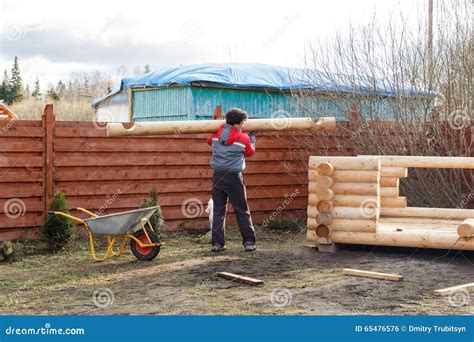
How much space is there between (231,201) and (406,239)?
2.35m

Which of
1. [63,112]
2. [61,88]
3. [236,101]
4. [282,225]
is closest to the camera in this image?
[282,225]

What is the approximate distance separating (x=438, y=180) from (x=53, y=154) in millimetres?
6470

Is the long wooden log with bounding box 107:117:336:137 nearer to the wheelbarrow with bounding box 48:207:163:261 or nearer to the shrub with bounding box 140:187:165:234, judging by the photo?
the shrub with bounding box 140:187:165:234

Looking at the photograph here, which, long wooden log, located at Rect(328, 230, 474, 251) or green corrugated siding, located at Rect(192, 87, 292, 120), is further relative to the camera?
green corrugated siding, located at Rect(192, 87, 292, 120)

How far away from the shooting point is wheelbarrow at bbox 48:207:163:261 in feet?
27.0

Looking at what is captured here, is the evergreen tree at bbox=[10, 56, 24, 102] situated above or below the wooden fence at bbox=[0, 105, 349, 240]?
above

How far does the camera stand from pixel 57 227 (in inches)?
371

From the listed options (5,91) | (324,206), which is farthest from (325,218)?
(5,91)

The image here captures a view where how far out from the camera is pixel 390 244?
879 centimetres

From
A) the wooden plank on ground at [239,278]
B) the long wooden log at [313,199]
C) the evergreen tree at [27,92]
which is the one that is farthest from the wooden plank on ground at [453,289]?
the evergreen tree at [27,92]

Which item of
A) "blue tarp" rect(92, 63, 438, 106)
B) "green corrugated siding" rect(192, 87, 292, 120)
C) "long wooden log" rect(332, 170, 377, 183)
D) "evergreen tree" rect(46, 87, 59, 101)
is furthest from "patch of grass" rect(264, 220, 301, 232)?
"evergreen tree" rect(46, 87, 59, 101)

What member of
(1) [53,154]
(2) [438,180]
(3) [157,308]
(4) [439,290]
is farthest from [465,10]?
(3) [157,308]

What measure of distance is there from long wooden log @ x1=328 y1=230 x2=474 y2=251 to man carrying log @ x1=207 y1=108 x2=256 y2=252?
124 centimetres

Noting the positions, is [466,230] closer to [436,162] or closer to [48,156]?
[436,162]
